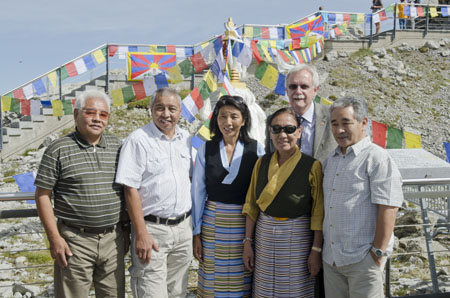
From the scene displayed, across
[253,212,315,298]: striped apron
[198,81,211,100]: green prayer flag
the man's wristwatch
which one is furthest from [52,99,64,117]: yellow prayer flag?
the man's wristwatch

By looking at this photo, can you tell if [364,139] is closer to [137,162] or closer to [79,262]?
[137,162]

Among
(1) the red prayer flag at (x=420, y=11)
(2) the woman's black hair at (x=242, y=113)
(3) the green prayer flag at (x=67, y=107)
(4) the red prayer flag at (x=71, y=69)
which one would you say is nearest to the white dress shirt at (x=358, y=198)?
(2) the woman's black hair at (x=242, y=113)

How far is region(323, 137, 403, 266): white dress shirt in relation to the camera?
7.39 feet

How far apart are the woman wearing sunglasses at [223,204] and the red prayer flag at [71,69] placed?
11670 mm

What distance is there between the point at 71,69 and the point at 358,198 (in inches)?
500

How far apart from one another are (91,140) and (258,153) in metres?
1.22

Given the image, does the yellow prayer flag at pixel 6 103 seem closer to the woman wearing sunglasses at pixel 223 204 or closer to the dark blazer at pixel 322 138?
the woman wearing sunglasses at pixel 223 204

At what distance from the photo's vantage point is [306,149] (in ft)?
9.97

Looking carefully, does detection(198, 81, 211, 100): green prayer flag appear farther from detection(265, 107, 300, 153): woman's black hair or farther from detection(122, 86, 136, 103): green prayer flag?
detection(265, 107, 300, 153): woman's black hair

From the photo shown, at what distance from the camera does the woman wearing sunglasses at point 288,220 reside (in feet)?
8.35

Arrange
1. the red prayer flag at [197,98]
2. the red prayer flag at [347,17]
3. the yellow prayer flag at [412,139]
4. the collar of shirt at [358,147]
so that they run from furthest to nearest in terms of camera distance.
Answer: the red prayer flag at [347,17] → the red prayer flag at [197,98] → the yellow prayer flag at [412,139] → the collar of shirt at [358,147]

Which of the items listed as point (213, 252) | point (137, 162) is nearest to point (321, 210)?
point (213, 252)

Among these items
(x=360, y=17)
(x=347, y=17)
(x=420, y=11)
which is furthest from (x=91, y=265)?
(x=420, y=11)

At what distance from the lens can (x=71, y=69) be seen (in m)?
13.1
